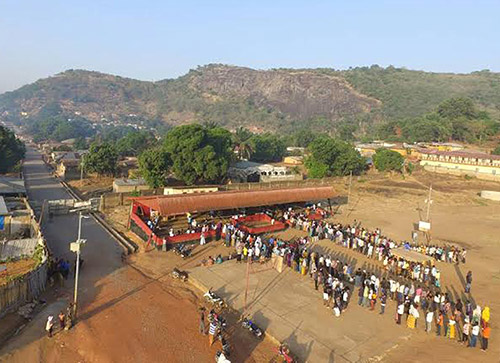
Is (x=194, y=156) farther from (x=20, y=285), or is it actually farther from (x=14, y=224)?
(x=20, y=285)

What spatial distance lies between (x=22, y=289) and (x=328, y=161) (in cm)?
4833

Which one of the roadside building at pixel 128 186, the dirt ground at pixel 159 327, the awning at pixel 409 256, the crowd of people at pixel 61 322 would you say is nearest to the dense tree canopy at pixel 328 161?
the roadside building at pixel 128 186

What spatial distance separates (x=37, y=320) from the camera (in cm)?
1578

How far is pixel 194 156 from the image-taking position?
43.8 meters

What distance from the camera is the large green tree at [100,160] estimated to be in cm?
Answer: 5434

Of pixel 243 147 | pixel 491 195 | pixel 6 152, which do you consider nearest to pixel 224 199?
pixel 6 152

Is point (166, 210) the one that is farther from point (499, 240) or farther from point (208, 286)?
point (499, 240)

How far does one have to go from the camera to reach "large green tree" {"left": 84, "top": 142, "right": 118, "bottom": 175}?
5434cm

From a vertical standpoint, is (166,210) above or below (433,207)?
above

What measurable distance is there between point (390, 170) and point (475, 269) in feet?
135

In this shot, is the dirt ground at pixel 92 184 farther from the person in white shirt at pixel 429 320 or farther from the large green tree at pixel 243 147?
the person in white shirt at pixel 429 320

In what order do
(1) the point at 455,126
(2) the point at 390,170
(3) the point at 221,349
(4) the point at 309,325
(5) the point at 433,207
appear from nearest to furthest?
(3) the point at 221,349, (4) the point at 309,325, (5) the point at 433,207, (2) the point at 390,170, (1) the point at 455,126

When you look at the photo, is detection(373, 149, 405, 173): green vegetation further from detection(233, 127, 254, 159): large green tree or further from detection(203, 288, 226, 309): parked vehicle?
detection(203, 288, 226, 309): parked vehicle

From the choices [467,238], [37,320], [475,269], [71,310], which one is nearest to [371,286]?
[475,269]
